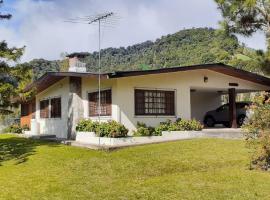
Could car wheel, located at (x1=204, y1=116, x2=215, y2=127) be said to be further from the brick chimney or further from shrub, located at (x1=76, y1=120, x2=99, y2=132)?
shrub, located at (x1=76, y1=120, x2=99, y2=132)

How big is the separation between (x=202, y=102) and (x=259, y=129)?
1587cm

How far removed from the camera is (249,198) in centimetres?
863

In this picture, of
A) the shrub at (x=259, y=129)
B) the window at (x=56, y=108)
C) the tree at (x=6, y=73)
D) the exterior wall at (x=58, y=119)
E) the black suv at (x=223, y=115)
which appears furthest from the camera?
the black suv at (x=223, y=115)

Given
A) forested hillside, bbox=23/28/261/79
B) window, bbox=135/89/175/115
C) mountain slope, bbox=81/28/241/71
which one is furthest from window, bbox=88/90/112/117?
mountain slope, bbox=81/28/241/71

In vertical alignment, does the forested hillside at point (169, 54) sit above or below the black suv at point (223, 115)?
above

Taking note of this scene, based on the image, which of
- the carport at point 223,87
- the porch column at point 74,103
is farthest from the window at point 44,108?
the carport at point 223,87

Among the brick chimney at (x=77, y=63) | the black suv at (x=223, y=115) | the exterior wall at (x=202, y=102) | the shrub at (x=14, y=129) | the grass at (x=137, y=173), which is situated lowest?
the grass at (x=137, y=173)

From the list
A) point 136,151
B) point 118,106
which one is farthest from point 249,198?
point 118,106

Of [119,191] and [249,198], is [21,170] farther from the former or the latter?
[249,198]

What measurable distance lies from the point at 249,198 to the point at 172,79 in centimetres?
1311

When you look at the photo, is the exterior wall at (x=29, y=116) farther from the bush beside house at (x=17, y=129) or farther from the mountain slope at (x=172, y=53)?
the mountain slope at (x=172, y=53)

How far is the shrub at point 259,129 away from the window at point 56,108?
14.4 m

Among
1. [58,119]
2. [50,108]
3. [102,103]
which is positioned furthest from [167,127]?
[50,108]

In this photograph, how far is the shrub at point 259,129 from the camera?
11555mm
